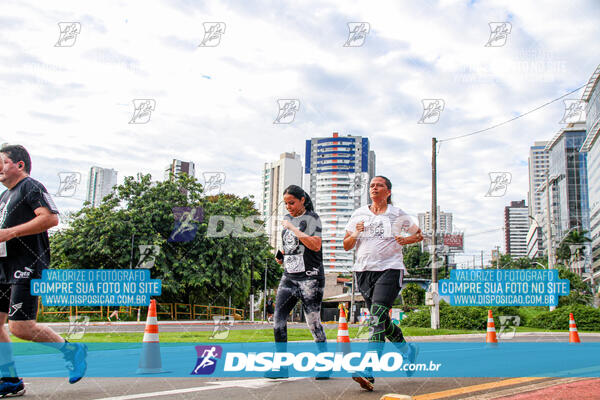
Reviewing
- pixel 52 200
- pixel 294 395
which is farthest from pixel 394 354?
pixel 52 200

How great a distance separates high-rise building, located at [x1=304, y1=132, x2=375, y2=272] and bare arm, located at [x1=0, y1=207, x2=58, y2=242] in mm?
151159

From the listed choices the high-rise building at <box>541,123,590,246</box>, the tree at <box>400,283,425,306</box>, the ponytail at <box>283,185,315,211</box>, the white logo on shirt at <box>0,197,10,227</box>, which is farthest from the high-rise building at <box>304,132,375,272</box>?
the white logo on shirt at <box>0,197,10,227</box>

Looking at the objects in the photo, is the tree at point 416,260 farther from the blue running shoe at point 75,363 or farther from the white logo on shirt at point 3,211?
the white logo on shirt at point 3,211

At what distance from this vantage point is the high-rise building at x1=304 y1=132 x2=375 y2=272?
520 ft

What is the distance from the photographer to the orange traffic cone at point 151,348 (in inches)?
Answer: 212

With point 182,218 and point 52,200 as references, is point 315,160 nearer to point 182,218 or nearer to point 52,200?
point 182,218

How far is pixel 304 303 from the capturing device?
5.07m

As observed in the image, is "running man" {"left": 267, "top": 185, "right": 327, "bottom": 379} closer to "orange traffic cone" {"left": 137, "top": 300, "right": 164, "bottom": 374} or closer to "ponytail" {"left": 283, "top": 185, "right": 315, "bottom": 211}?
"ponytail" {"left": 283, "top": 185, "right": 315, "bottom": 211}

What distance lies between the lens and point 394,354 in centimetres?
435

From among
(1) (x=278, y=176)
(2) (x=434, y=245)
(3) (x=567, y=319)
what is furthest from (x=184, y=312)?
(1) (x=278, y=176)

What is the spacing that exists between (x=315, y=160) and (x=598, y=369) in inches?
6229

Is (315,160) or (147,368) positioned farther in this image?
(315,160)

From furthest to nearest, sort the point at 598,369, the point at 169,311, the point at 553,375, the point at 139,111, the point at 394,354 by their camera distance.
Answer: the point at 169,311 < the point at 139,111 < the point at 598,369 < the point at 553,375 < the point at 394,354

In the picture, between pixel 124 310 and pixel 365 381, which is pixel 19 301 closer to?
pixel 365 381
